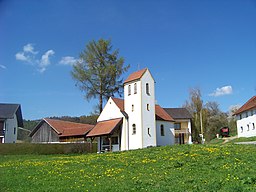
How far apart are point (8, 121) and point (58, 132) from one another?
10326 millimetres

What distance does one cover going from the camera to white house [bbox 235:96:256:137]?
45894mm

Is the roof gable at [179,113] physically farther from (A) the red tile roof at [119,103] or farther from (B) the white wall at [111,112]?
(B) the white wall at [111,112]

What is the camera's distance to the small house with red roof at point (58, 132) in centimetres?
4634

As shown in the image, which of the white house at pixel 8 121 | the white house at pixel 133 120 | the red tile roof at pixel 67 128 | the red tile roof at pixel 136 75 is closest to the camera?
the white house at pixel 133 120

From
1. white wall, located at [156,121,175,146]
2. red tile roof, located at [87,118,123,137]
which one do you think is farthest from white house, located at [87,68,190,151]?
white wall, located at [156,121,175,146]

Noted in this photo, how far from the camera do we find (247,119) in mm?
48094

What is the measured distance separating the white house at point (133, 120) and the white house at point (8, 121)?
19.7 meters

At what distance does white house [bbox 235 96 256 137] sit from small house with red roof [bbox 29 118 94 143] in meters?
24.8

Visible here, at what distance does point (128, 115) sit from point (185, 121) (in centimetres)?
1947

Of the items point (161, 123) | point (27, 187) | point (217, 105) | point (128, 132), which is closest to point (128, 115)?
point (128, 132)

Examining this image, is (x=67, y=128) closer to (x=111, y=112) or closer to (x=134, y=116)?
(x=111, y=112)

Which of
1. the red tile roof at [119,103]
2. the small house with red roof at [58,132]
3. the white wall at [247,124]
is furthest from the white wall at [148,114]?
the white wall at [247,124]

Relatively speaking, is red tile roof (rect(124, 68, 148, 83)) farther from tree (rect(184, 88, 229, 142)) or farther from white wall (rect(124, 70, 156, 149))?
tree (rect(184, 88, 229, 142))

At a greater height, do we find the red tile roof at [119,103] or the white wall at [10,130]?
the red tile roof at [119,103]
